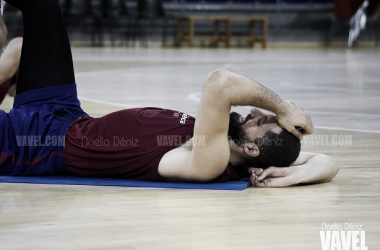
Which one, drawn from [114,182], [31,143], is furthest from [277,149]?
[31,143]

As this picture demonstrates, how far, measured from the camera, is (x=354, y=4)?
52.8 ft

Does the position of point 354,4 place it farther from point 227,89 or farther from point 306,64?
point 227,89

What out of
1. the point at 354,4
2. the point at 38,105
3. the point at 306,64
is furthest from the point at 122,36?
the point at 38,105

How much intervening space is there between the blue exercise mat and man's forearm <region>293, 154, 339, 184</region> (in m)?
0.19

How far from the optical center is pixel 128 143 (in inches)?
107

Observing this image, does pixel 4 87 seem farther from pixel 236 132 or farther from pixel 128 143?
pixel 236 132

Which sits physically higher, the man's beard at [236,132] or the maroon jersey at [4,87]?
the man's beard at [236,132]

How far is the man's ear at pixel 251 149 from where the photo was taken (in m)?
2.64

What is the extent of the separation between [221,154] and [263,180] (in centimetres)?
24

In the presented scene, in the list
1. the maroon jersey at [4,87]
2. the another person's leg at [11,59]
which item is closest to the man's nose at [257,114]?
the another person's leg at [11,59]

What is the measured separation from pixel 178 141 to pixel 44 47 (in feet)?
2.64

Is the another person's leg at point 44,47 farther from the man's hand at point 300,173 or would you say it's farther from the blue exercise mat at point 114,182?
the man's hand at point 300,173

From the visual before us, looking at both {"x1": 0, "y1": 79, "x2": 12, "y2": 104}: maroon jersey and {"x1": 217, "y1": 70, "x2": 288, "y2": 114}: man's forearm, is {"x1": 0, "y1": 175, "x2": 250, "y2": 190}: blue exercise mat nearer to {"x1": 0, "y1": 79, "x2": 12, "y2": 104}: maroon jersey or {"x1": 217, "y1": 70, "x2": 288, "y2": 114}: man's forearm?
{"x1": 217, "y1": 70, "x2": 288, "y2": 114}: man's forearm

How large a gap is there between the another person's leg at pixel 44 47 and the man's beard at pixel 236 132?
0.82 metres
